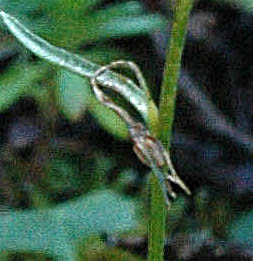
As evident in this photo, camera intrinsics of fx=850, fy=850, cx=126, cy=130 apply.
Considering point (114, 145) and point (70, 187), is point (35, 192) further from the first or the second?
point (114, 145)

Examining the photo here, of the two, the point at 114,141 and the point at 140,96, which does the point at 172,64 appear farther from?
the point at 114,141

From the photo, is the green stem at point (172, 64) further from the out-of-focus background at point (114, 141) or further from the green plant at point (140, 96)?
the out-of-focus background at point (114, 141)

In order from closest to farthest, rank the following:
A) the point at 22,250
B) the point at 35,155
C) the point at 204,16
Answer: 1. the point at 22,250
2. the point at 35,155
3. the point at 204,16

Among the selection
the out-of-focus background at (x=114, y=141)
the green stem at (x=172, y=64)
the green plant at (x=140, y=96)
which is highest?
the green stem at (x=172, y=64)

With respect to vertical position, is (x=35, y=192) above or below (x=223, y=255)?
above

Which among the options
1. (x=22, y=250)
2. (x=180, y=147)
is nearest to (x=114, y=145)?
(x=180, y=147)

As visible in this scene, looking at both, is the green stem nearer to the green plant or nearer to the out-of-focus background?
the green plant

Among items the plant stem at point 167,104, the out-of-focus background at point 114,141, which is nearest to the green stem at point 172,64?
the plant stem at point 167,104

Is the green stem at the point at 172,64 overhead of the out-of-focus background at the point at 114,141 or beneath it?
overhead
